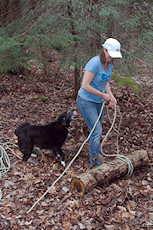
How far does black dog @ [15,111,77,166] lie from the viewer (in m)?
4.22

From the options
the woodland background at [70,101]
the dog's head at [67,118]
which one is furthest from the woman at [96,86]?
the woodland background at [70,101]

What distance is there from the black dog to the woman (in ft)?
1.75

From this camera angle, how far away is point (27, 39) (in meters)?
4.74

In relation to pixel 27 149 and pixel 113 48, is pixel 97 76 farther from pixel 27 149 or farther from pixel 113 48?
pixel 27 149

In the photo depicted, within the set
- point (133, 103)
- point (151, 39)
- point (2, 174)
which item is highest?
point (151, 39)

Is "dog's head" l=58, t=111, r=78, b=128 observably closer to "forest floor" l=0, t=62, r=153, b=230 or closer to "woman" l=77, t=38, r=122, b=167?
"woman" l=77, t=38, r=122, b=167

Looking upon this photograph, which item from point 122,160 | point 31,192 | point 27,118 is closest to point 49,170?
point 31,192

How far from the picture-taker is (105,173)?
3775 mm

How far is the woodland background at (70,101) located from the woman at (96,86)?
0.85m

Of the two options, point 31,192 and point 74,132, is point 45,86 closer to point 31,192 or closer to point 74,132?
point 74,132

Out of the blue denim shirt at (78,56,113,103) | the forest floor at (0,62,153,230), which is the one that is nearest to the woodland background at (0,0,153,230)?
the forest floor at (0,62,153,230)

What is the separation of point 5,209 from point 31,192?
1.66 ft

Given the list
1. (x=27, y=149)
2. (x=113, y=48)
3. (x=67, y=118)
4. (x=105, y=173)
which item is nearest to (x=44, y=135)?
(x=27, y=149)

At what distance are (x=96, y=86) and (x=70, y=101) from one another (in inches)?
156
